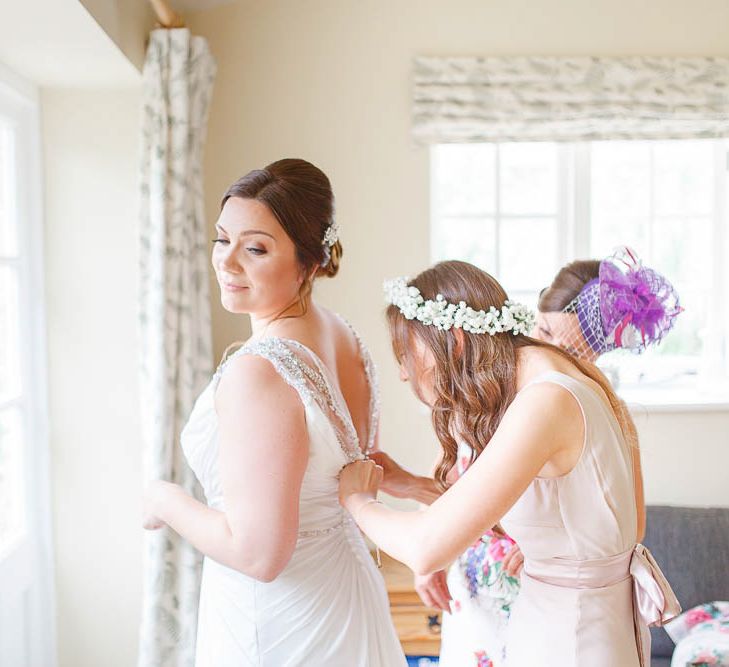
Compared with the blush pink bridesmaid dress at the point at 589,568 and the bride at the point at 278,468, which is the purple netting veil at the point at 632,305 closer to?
the blush pink bridesmaid dress at the point at 589,568

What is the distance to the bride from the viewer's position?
1264 mm

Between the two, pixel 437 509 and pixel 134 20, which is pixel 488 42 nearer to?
pixel 134 20

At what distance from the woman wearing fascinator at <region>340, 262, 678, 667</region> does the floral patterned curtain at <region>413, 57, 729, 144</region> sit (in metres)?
2.01

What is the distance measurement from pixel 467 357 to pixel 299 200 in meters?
0.42

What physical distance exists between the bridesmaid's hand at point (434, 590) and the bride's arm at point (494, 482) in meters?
0.54

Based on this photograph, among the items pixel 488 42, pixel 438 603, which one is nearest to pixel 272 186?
pixel 438 603

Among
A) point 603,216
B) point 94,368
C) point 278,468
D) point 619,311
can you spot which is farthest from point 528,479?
point 603,216

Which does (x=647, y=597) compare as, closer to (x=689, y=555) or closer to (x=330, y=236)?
(x=330, y=236)

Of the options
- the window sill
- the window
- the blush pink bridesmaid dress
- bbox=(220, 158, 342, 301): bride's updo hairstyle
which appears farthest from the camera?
the window

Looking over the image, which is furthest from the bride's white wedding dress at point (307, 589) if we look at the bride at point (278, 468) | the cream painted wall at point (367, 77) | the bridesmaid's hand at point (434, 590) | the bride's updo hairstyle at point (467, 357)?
the cream painted wall at point (367, 77)

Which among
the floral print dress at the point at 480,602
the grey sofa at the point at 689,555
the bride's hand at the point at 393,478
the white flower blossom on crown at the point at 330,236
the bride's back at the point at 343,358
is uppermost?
the white flower blossom on crown at the point at 330,236

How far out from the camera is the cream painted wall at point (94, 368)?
8.40ft

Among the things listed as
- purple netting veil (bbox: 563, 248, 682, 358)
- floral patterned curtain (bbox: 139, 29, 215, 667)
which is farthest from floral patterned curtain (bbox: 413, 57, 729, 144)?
purple netting veil (bbox: 563, 248, 682, 358)

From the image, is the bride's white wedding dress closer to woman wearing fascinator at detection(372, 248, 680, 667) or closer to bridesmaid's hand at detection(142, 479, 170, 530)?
bridesmaid's hand at detection(142, 479, 170, 530)
